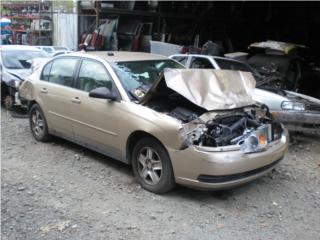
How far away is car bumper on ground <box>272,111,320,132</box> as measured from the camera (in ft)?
22.2

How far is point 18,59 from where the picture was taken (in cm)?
1029

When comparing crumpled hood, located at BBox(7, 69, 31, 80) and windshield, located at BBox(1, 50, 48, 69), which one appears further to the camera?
windshield, located at BBox(1, 50, 48, 69)

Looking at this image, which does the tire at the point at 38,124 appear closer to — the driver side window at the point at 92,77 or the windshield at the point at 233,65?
the driver side window at the point at 92,77

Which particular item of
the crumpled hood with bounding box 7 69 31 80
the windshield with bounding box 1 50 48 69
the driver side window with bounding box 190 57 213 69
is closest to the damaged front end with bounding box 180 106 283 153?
the driver side window with bounding box 190 57 213 69

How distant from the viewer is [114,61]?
224 inches

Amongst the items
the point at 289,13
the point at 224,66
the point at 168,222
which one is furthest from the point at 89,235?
the point at 289,13

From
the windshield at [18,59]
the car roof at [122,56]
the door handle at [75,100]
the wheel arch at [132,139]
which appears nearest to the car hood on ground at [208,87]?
the wheel arch at [132,139]

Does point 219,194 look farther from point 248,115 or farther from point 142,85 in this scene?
point 142,85

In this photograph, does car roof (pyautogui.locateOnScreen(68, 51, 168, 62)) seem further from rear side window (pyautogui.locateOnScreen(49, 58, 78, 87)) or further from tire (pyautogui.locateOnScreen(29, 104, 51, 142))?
tire (pyautogui.locateOnScreen(29, 104, 51, 142))

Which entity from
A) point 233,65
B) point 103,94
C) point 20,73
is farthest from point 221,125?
point 20,73

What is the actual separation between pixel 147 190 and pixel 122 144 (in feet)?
2.22

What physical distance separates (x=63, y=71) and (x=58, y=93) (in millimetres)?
371

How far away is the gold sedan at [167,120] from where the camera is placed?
449 cm

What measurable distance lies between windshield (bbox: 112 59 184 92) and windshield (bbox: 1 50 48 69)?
515 centimetres
